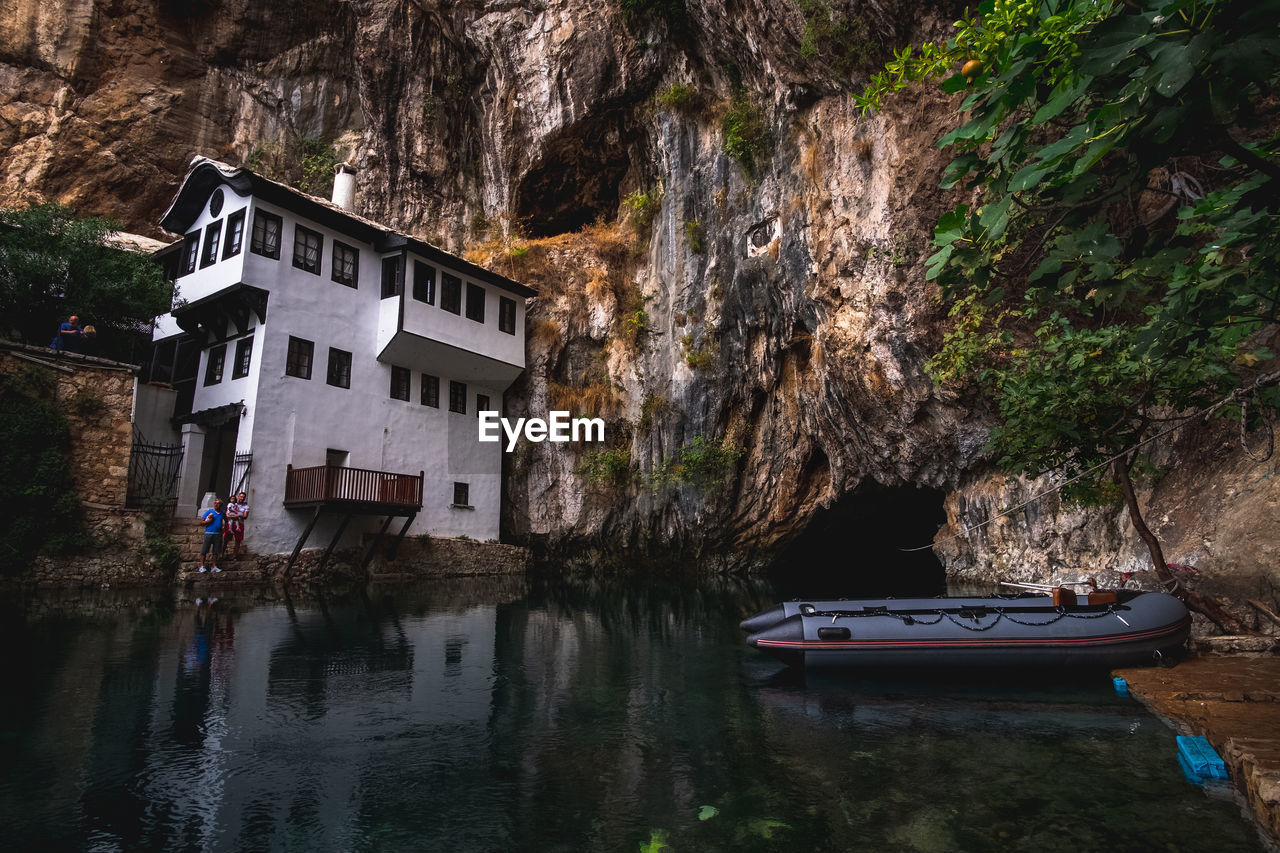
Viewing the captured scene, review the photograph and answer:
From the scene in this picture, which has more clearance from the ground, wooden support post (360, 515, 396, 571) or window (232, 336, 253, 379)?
window (232, 336, 253, 379)

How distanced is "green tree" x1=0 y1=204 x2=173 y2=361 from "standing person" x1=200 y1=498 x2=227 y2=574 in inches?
285

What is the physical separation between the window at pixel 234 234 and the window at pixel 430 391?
23.6 feet

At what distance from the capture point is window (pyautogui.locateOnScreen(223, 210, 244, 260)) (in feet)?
68.6

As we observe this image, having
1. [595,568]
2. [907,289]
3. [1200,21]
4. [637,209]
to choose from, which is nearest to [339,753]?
[1200,21]

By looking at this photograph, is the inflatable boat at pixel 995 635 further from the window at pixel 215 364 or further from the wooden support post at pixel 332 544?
the window at pixel 215 364

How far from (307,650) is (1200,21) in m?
11.7

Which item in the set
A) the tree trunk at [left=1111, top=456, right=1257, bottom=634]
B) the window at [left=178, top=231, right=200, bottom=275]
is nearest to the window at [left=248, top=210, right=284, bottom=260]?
the window at [left=178, top=231, right=200, bottom=275]

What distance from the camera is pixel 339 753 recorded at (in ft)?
20.0

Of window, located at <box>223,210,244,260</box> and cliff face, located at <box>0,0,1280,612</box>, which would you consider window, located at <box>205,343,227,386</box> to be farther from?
cliff face, located at <box>0,0,1280,612</box>

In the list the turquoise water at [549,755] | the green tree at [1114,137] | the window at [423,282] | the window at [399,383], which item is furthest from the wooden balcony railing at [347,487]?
the green tree at [1114,137]

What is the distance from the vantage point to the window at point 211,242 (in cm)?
2162

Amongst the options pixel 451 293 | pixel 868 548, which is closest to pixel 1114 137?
pixel 451 293

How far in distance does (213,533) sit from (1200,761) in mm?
19917

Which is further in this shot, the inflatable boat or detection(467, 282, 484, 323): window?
detection(467, 282, 484, 323): window
